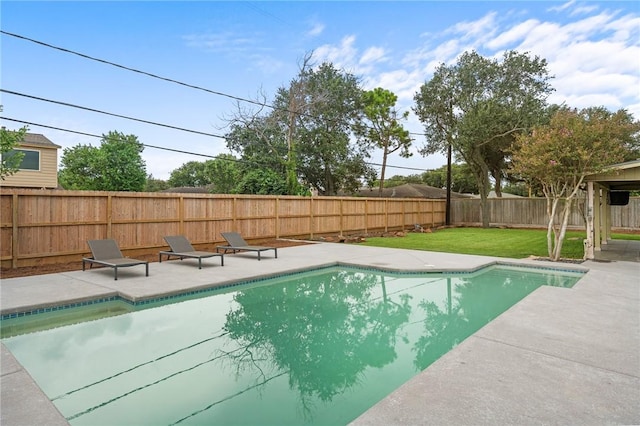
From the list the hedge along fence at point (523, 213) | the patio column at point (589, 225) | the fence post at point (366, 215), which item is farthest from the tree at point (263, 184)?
the patio column at point (589, 225)

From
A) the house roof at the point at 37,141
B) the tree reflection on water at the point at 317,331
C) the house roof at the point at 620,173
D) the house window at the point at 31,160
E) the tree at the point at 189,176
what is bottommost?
the tree reflection on water at the point at 317,331

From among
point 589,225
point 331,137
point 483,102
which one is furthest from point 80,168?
point 589,225

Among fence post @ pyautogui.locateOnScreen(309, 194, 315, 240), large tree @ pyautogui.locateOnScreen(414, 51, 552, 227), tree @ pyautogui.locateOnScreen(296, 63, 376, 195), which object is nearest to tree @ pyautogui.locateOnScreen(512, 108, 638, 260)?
fence post @ pyautogui.locateOnScreen(309, 194, 315, 240)

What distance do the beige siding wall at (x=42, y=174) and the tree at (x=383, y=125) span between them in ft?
61.7

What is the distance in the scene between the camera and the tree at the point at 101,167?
90.6 ft

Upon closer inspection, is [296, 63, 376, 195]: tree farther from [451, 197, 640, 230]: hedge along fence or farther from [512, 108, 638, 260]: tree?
[512, 108, 638, 260]: tree

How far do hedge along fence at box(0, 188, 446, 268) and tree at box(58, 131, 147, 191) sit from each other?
17.7 meters

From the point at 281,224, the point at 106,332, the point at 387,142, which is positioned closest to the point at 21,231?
the point at 106,332

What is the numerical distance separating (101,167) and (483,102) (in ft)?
84.1

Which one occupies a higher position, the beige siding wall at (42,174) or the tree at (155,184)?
the tree at (155,184)

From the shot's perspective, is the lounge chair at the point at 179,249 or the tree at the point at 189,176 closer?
the lounge chair at the point at 179,249

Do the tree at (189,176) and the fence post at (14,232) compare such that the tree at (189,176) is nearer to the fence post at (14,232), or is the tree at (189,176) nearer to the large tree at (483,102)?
the large tree at (483,102)

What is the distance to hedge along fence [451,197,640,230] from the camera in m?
19.7

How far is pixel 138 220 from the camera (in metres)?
10.4
